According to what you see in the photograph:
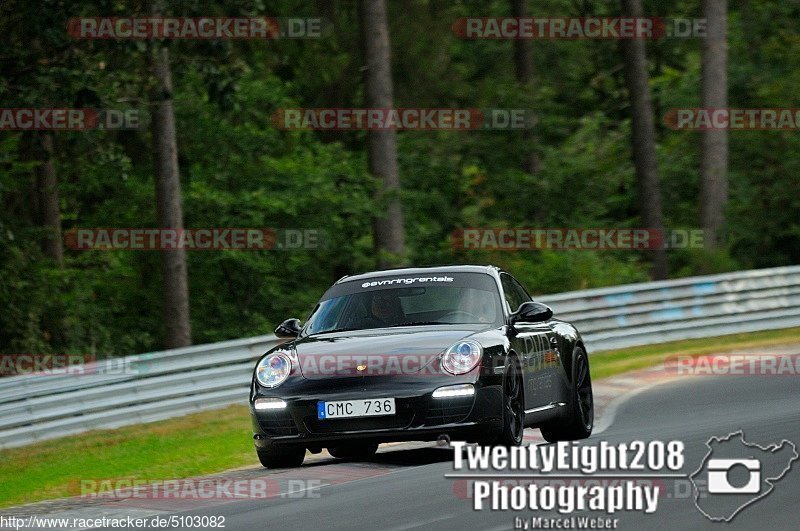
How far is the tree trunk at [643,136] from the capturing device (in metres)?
33.3

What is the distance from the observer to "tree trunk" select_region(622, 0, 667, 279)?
109 ft

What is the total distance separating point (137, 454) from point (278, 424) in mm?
4701

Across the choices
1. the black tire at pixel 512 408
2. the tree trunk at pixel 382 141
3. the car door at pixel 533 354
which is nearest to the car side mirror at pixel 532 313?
the car door at pixel 533 354

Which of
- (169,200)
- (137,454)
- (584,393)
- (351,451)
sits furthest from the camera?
(169,200)

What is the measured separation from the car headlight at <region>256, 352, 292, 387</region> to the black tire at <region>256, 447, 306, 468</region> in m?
0.58

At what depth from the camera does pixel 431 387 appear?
10.8 meters

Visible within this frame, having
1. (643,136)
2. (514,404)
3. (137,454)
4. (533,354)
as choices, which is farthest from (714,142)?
(514,404)

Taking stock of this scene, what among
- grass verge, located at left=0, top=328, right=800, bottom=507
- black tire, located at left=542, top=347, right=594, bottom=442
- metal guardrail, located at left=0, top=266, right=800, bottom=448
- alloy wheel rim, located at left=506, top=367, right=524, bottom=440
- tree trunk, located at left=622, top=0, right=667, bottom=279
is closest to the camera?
alloy wheel rim, located at left=506, top=367, right=524, bottom=440

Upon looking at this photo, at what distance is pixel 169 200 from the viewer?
25000 mm

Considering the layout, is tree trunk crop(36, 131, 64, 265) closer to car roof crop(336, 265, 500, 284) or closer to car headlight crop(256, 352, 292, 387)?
car roof crop(336, 265, 500, 284)

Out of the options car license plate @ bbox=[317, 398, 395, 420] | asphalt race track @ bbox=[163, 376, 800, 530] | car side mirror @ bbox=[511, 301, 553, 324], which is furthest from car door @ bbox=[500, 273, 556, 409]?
car license plate @ bbox=[317, 398, 395, 420]

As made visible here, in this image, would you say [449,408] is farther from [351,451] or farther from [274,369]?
[351,451]

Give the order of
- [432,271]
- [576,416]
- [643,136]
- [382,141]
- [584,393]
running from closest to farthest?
[432,271] < [576,416] < [584,393] < [382,141] < [643,136]

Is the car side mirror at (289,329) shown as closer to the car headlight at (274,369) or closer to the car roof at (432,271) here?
the car roof at (432,271)
